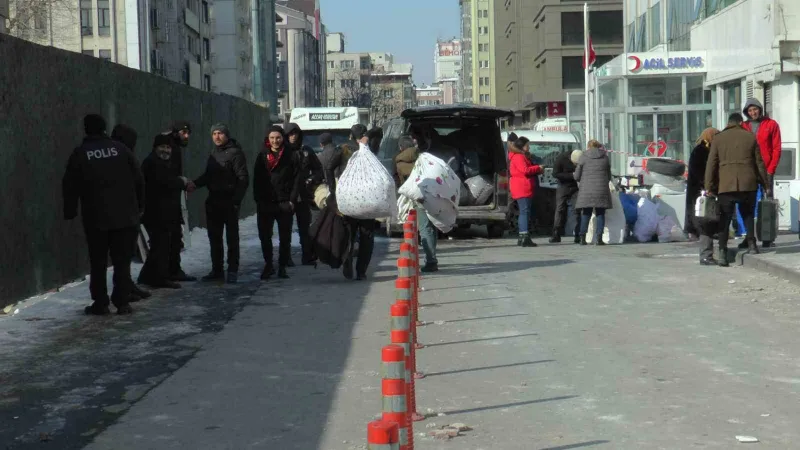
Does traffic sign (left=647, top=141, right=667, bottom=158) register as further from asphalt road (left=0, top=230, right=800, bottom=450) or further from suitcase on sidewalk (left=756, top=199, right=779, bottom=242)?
asphalt road (left=0, top=230, right=800, bottom=450)

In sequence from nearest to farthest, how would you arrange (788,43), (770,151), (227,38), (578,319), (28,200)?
(578,319) < (28,200) < (770,151) < (788,43) < (227,38)

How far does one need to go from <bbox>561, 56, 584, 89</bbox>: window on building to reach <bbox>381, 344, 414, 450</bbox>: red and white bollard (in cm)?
7734

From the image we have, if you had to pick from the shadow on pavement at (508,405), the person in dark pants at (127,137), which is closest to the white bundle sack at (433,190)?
the person in dark pants at (127,137)

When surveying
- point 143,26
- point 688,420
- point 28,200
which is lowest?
point 688,420

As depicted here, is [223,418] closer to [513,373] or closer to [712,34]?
[513,373]

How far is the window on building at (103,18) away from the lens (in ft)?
220

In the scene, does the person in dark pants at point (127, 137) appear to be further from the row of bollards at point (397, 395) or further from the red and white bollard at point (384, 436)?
the red and white bollard at point (384, 436)

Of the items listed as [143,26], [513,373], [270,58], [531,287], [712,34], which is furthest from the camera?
[270,58]

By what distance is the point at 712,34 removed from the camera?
34062 mm

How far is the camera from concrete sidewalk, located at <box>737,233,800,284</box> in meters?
14.3

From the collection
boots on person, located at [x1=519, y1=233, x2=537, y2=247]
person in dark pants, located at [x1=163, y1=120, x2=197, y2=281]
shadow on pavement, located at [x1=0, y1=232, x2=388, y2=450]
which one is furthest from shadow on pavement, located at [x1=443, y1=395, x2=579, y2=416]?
boots on person, located at [x1=519, y1=233, x2=537, y2=247]

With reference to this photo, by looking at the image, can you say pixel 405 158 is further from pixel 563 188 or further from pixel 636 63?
pixel 636 63

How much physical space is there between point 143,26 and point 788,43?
46140mm

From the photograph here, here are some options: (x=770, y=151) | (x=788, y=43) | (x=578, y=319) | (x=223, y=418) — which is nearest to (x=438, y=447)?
(x=223, y=418)
